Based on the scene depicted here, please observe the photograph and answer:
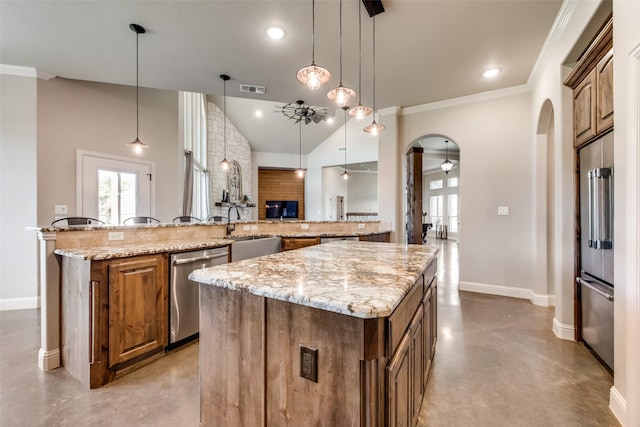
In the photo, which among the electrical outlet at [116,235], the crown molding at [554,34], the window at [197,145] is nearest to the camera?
the crown molding at [554,34]

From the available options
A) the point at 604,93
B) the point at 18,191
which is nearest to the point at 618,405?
the point at 604,93

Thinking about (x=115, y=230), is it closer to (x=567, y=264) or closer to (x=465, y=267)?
(x=567, y=264)

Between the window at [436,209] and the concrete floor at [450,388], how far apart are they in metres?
10.3

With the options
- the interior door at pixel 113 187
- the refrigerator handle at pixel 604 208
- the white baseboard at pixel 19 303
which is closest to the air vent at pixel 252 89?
the interior door at pixel 113 187

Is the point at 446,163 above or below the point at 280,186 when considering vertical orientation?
above

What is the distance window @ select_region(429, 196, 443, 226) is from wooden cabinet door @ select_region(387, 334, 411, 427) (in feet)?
40.3

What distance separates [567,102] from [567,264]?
5.05ft

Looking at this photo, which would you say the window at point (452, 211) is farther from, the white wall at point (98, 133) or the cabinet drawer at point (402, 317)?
the cabinet drawer at point (402, 317)

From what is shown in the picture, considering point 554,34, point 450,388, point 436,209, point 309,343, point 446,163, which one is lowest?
point 450,388

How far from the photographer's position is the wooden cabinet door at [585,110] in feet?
6.99

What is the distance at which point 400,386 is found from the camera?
106 centimetres

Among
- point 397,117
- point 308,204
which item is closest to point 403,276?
point 397,117

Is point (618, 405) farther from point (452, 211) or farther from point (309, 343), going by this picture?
point (452, 211)

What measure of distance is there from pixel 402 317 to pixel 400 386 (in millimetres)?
260
